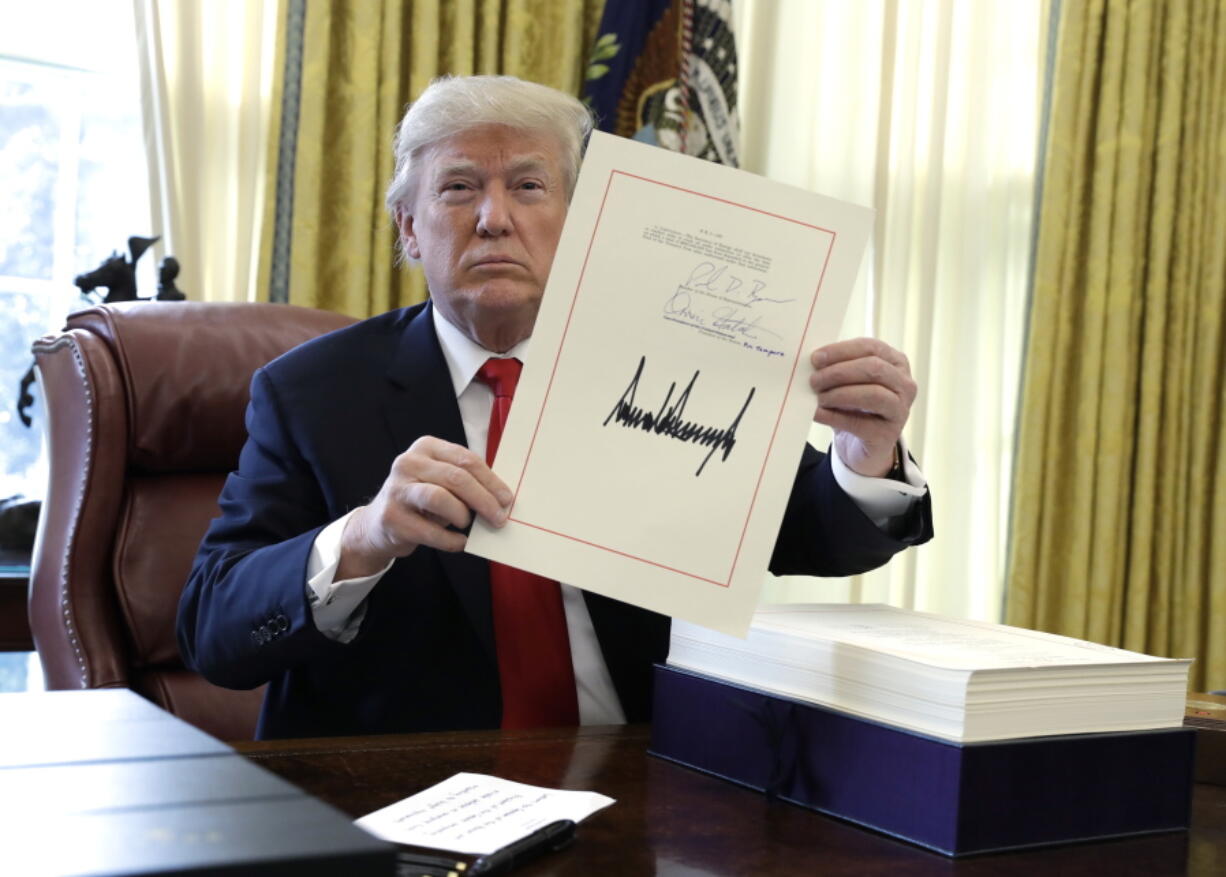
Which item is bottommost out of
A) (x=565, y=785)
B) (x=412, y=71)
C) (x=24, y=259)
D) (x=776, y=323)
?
(x=565, y=785)

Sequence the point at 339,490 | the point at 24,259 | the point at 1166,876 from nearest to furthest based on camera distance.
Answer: the point at 1166,876 < the point at 339,490 < the point at 24,259

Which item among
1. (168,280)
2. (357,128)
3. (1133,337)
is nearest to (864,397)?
(168,280)

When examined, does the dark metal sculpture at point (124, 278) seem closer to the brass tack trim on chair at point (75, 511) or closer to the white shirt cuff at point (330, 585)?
the brass tack trim on chair at point (75, 511)

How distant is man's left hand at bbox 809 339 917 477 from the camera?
42.3 inches

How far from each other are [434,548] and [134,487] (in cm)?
74

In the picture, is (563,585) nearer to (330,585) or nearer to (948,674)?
(330,585)

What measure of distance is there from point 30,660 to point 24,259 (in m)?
0.90

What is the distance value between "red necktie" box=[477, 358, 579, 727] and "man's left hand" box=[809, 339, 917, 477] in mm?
383

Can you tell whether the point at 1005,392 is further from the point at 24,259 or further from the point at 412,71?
the point at 24,259

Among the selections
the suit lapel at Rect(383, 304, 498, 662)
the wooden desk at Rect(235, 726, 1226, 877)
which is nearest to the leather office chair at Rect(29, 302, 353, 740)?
the suit lapel at Rect(383, 304, 498, 662)

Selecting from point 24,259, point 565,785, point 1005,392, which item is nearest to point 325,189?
point 24,259

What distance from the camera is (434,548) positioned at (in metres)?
1.31

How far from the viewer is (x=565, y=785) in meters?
1.01
